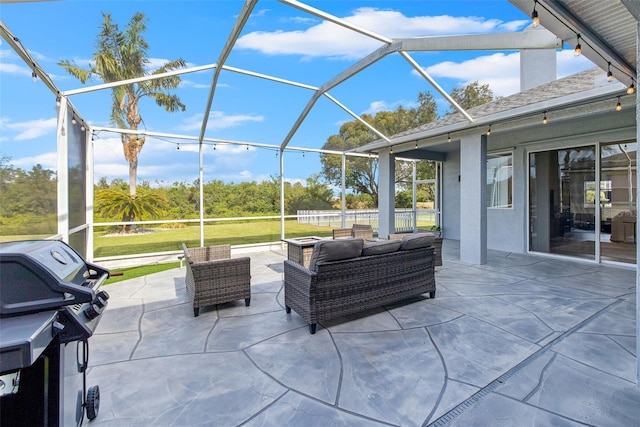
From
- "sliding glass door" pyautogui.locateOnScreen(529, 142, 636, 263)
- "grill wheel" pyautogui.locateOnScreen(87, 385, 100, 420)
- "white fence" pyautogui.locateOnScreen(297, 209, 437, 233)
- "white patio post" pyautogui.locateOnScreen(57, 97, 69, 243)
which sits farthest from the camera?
"white fence" pyautogui.locateOnScreen(297, 209, 437, 233)

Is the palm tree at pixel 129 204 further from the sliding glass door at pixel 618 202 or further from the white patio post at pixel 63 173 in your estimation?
the sliding glass door at pixel 618 202

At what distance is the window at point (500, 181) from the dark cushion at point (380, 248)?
586 centimetres

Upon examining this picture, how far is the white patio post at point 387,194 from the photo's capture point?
9180 mm

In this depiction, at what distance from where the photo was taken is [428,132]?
7.43 m

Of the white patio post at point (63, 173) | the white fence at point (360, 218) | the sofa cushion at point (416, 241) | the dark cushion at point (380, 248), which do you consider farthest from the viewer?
the white fence at point (360, 218)

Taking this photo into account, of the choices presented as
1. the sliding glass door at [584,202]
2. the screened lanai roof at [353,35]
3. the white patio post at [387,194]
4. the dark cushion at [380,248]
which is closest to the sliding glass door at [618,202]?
the sliding glass door at [584,202]

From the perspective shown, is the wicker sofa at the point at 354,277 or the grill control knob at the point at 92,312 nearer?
the grill control knob at the point at 92,312

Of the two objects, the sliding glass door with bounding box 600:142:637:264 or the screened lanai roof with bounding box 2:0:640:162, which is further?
the sliding glass door with bounding box 600:142:637:264

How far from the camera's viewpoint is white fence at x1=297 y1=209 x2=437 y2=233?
1080cm

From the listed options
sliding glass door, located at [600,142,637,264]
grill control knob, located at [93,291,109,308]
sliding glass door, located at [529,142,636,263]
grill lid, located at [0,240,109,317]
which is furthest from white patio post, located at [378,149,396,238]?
grill lid, located at [0,240,109,317]

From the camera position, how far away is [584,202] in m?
6.77

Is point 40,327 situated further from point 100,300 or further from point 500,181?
point 500,181

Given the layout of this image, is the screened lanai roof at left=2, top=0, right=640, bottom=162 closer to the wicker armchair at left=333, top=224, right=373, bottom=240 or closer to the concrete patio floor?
the concrete patio floor

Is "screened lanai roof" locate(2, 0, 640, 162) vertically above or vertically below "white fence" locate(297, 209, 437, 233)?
above
